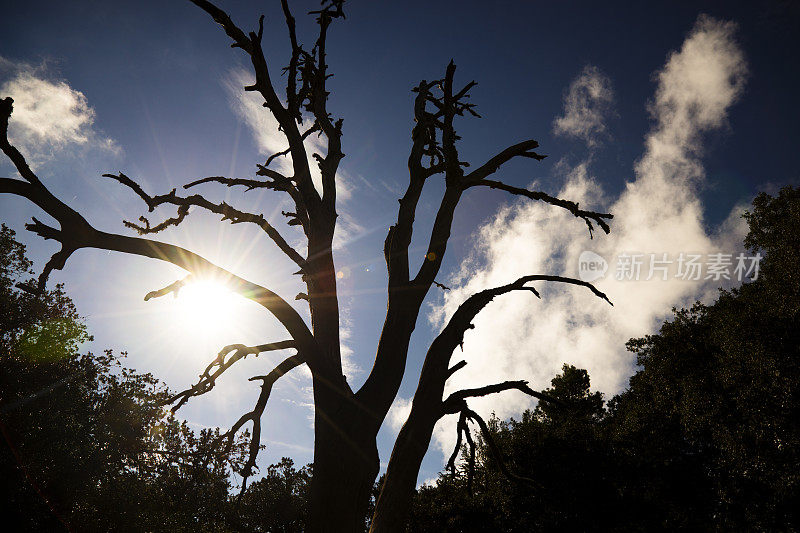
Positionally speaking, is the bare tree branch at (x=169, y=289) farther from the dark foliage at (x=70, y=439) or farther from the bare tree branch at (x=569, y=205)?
the dark foliage at (x=70, y=439)

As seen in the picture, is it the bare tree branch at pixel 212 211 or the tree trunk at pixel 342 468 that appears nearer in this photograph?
the tree trunk at pixel 342 468

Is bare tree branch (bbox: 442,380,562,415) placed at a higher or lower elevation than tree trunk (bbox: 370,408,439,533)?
higher

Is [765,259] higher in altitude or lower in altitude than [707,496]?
higher

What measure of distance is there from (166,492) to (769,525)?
91.9 ft

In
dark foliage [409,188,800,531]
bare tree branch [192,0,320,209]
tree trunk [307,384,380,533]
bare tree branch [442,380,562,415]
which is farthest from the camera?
dark foliage [409,188,800,531]

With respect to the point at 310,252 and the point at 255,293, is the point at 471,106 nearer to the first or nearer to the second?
the point at 310,252

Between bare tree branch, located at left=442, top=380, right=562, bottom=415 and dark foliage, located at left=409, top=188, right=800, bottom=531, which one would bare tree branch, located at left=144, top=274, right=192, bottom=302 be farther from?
dark foliage, located at left=409, top=188, right=800, bottom=531

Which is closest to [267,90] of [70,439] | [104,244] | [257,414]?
[104,244]

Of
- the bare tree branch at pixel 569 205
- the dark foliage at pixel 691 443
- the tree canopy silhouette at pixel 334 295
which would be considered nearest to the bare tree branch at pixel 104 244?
the tree canopy silhouette at pixel 334 295

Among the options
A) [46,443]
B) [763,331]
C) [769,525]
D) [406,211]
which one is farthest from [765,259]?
[46,443]

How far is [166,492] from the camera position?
20688 mm

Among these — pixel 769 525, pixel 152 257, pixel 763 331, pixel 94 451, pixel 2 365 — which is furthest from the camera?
pixel 94 451

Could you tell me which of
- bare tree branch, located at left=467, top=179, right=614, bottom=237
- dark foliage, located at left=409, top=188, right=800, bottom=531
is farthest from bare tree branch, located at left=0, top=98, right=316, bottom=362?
dark foliage, located at left=409, top=188, right=800, bottom=531

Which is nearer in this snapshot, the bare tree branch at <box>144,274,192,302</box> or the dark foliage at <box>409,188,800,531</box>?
the bare tree branch at <box>144,274,192,302</box>
